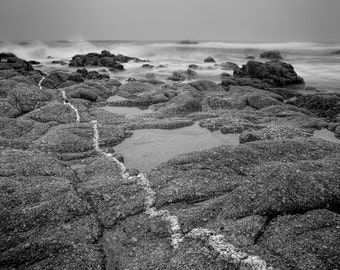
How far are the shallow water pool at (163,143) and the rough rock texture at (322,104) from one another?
8128 millimetres

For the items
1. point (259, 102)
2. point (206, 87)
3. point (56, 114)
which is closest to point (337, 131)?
point (259, 102)

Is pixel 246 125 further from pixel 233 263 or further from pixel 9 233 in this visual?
pixel 9 233

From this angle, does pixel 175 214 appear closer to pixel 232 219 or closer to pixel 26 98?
pixel 232 219

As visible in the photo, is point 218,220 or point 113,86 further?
point 113,86

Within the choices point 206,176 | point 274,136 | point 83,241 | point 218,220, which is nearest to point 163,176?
point 206,176

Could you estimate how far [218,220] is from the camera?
6.38m

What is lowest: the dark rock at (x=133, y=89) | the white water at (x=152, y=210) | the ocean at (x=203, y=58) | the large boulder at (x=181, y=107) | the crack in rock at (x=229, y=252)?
the ocean at (x=203, y=58)

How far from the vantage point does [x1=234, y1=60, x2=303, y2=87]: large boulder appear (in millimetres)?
28538

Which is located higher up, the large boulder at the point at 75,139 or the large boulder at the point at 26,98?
the large boulder at the point at 26,98

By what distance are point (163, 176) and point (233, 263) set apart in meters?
3.60

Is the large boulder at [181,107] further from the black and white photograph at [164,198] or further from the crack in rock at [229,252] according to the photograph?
the crack in rock at [229,252]

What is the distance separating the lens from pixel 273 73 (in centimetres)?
2980

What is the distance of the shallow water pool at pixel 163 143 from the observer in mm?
10738

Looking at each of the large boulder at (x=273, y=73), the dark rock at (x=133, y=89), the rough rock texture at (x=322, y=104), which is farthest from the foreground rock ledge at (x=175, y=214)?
the large boulder at (x=273, y=73)
